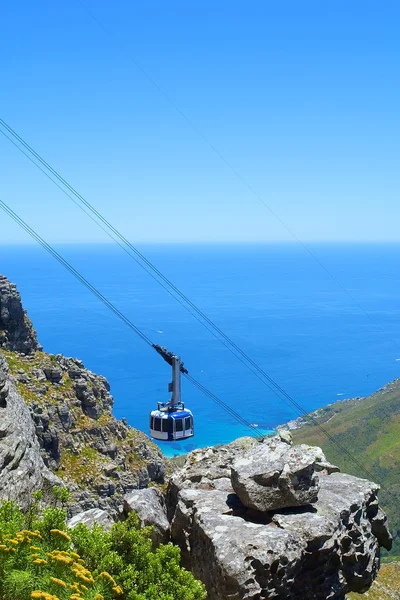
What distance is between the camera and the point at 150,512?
13.4m

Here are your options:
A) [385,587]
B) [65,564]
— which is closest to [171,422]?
[385,587]

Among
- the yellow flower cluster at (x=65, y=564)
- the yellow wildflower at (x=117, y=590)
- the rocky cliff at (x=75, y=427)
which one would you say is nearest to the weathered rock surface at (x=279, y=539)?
the yellow wildflower at (x=117, y=590)

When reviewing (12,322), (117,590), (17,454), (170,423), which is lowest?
(117,590)

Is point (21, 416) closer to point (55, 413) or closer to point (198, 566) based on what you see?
point (198, 566)

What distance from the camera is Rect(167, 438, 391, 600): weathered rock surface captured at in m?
11.2

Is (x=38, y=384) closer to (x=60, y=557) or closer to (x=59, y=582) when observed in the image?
(x=60, y=557)

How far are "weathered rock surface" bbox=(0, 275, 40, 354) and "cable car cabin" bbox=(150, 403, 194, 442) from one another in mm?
22229

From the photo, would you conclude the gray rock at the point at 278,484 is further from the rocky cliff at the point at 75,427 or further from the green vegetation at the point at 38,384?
the green vegetation at the point at 38,384

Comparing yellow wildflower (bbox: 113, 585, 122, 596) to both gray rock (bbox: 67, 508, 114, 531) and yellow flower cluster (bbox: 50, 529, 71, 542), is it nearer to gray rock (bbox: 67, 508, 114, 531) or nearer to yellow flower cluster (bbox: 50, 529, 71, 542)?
yellow flower cluster (bbox: 50, 529, 71, 542)

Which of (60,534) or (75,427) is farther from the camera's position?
(75,427)

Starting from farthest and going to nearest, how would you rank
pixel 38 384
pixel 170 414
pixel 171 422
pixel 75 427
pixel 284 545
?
pixel 75 427, pixel 38 384, pixel 170 414, pixel 171 422, pixel 284 545

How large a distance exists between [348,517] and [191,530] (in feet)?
12.4

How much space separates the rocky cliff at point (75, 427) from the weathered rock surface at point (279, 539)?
90.1 ft

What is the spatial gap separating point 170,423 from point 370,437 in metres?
115
